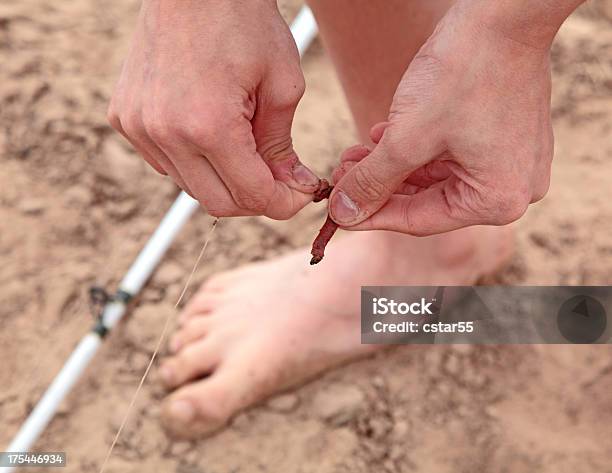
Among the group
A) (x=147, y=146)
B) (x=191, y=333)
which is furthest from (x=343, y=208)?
(x=191, y=333)

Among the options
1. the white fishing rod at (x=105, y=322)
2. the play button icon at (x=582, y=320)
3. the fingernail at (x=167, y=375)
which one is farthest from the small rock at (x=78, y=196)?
the play button icon at (x=582, y=320)

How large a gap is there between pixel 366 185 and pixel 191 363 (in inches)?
29.2

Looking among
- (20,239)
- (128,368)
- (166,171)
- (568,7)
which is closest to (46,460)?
(128,368)

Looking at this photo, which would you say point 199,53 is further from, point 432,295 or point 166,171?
point 432,295

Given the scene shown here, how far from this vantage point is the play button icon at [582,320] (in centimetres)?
147

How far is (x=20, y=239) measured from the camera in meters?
1.64

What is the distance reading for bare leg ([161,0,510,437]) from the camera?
4.67ft

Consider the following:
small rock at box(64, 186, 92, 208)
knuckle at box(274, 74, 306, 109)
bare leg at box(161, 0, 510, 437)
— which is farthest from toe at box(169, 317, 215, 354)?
knuckle at box(274, 74, 306, 109)

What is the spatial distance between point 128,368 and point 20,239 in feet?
1.35

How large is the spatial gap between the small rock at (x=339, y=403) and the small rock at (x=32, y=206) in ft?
2.58

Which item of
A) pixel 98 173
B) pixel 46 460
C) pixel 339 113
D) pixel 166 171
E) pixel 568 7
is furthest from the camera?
pixel 339 113

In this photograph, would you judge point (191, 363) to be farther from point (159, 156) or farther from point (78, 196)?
point (159, 156)

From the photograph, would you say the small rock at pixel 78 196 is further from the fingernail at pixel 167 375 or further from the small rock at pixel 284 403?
the small rock at pixel 284 403

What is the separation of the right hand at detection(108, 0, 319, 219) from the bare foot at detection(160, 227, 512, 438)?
62cm
